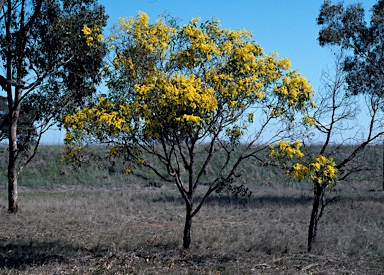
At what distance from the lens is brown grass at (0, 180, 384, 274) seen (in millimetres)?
11359

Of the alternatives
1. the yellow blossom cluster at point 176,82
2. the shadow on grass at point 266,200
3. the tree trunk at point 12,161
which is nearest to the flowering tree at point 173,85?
the yellow blossom cluster at point 176,82

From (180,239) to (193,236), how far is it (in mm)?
550

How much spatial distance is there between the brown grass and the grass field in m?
0.03

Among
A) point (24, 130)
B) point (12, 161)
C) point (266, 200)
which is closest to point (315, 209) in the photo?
point (12, 161)

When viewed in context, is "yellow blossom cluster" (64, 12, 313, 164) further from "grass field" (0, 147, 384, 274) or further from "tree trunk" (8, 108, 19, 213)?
"tree trunk" (8, 108, 19, 213)

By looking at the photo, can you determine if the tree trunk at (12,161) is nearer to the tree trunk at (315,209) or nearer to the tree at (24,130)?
the tree at (24,130)

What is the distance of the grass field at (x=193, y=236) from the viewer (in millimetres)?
11414

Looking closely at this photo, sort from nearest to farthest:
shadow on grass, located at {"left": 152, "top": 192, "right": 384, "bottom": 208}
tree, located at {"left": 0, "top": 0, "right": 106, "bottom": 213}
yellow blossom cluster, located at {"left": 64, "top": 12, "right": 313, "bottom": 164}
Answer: yellow blossom cluster, located at {"left": 64, "top": 12, "right": 313, "bottom": 164}, tree, located at {"left": 0, "top": 0, "right": 106, "bottom": 213}, shadow on grass, located at {"left": 152, "top": 192, "right": 384, "bottom": 208}

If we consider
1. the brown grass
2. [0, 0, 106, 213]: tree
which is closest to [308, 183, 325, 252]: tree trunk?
the brown grass

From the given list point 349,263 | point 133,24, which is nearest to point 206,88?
point 133,24

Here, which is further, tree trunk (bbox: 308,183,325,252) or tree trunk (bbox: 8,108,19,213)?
tree trunk (bbox: 8,108,19,213)

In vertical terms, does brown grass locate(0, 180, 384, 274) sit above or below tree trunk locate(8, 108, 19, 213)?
below

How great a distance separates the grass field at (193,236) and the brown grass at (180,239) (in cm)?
3

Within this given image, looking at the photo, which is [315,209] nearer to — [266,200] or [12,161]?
[12,161]
